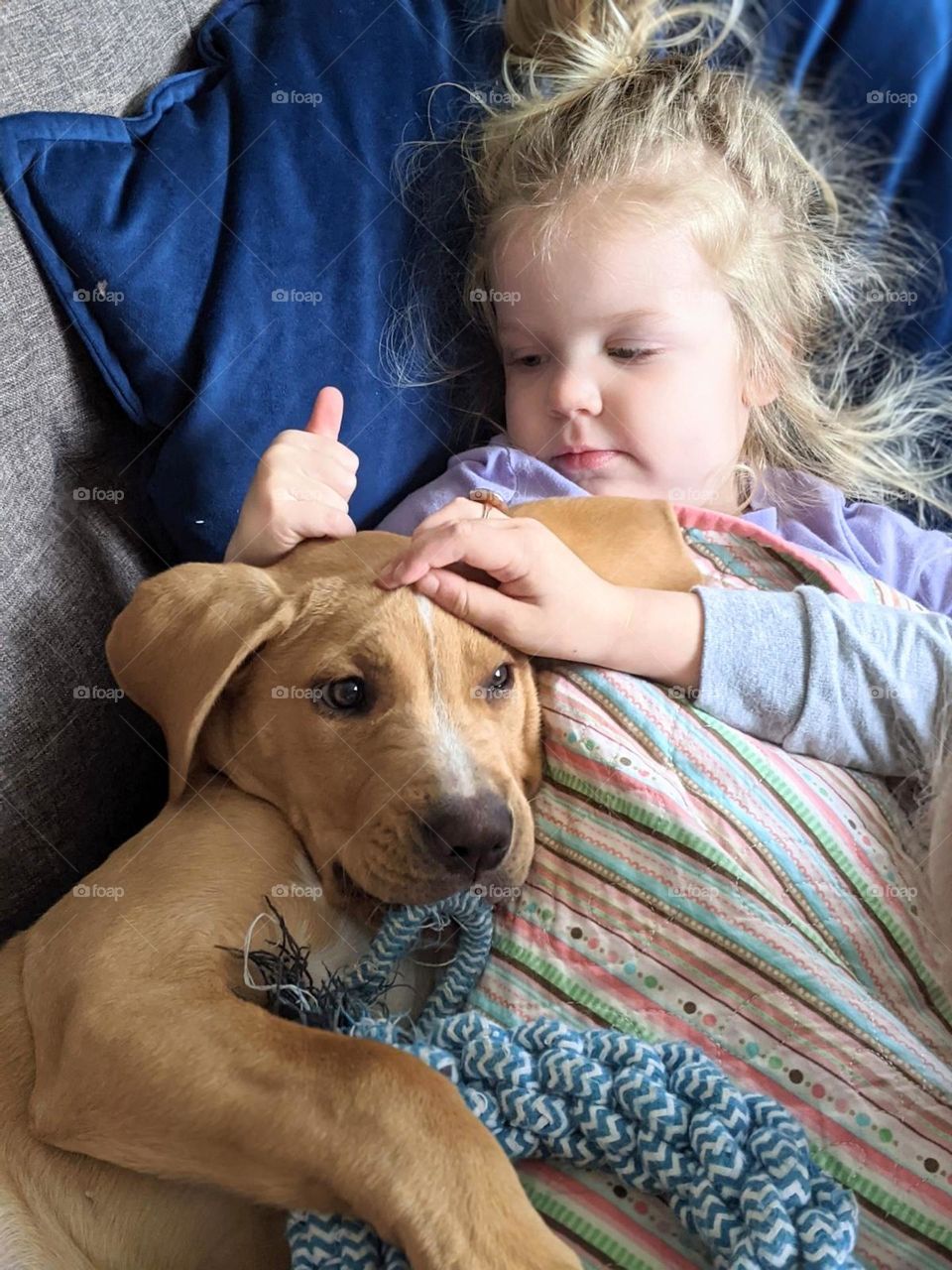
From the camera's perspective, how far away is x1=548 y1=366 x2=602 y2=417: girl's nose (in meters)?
2.13

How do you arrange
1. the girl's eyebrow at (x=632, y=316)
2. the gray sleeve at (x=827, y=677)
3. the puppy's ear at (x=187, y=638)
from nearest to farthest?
the puppy's ear at (x=187, y=638) → the gray sleeve at (x=827, y=677) → the girl's eyebrow at (x=632, y=316)

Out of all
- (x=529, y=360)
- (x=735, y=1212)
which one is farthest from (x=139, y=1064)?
(x=529, y=360)

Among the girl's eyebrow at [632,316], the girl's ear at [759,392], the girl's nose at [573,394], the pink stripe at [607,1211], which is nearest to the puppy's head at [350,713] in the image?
the pink stripe at [607,1211]

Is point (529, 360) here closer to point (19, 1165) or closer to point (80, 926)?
point (80, 926)

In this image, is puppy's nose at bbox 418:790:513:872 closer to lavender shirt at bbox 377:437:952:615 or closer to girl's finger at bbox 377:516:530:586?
girl's finger at bbox 377:516:530:586

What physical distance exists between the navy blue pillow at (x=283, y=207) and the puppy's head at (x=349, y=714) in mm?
431

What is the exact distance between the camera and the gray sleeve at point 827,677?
5.74 ft

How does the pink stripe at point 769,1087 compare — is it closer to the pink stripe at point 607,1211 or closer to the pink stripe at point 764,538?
the pink stripe at point 607,1211

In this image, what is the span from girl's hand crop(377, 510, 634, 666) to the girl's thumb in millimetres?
353

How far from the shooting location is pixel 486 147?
7.52 ft

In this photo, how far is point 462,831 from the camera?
1.40 metres

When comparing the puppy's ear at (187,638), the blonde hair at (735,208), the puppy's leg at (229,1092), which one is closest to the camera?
the puppy's leg at (229,1092)

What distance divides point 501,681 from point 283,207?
100 centimetres

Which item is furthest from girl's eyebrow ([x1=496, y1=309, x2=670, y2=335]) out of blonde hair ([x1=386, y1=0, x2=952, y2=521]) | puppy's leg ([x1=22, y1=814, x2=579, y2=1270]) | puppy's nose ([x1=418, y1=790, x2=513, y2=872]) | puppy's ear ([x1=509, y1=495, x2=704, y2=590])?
puppy's leg ([x1=22, y1=814, x2=579, y2=1270])
